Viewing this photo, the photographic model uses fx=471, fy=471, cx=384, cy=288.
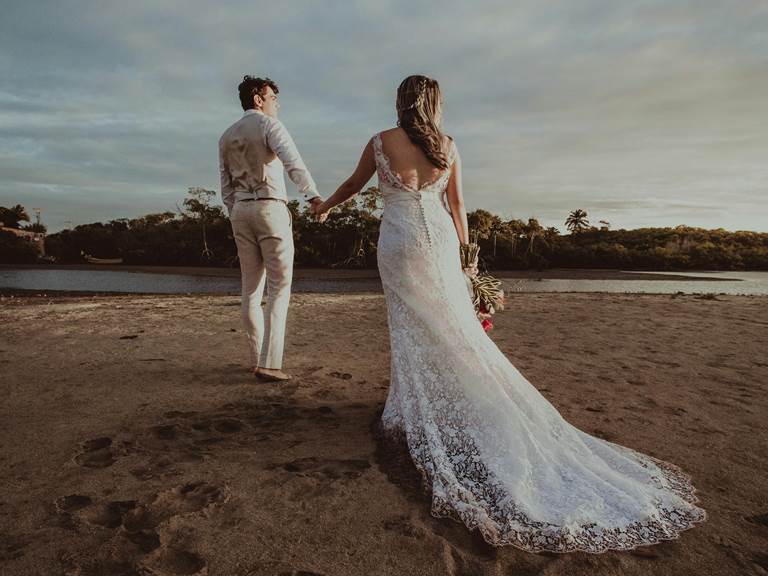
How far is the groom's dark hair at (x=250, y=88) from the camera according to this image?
14.4 ft

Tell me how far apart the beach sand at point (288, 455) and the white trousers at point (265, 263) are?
490mm

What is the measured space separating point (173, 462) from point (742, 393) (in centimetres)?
506

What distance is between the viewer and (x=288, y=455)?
120 inches

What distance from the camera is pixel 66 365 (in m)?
5.27

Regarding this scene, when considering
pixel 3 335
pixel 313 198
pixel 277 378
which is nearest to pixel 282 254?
pixel 313 198

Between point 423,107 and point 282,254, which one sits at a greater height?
point 423,107

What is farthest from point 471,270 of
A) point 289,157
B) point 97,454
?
point 97,454

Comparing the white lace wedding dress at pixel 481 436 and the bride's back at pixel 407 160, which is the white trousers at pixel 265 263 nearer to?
the white lace wedding dress at pixel 481 436

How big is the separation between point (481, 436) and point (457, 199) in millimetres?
1692

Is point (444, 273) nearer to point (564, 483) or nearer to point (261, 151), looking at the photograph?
point (564, 483)

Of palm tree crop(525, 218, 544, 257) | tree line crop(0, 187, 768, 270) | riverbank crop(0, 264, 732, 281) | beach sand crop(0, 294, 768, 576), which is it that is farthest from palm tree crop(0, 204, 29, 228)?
beach sand crop(0, 294, 768, 576)

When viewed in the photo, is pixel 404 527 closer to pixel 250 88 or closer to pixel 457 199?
pixel 457 199

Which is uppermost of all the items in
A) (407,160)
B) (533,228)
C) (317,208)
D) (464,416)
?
(533,228)

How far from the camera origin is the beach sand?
204cm
